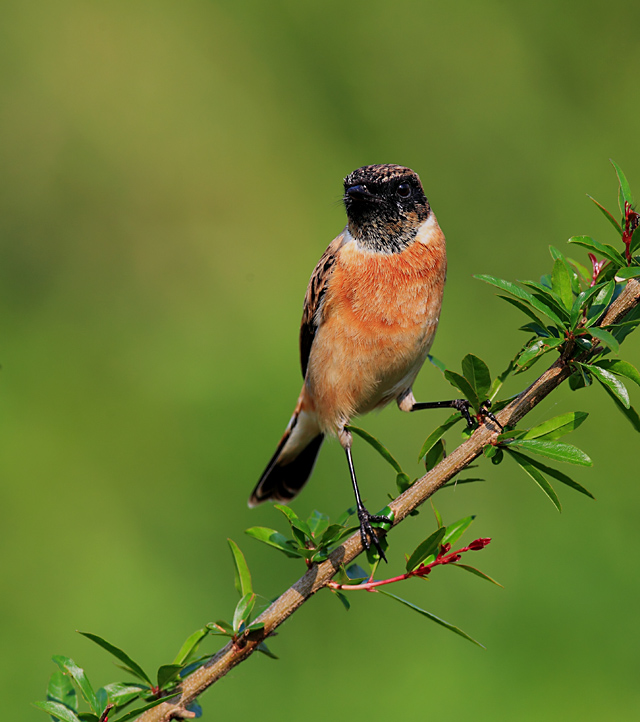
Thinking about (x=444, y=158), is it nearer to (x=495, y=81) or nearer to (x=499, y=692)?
(x=495, y=81)

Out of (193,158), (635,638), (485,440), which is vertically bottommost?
(635,638)

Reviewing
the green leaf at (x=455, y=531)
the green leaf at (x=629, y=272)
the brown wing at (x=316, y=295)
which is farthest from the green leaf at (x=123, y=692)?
the brown wing at (x=316, y=295)

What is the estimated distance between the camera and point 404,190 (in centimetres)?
422

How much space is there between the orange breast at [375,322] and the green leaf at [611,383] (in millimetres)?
1750

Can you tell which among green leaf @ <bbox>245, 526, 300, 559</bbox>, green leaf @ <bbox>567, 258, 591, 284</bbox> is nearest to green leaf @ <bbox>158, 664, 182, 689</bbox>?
green leaf @ <bbox>245, 526, 300, 559</bbox>

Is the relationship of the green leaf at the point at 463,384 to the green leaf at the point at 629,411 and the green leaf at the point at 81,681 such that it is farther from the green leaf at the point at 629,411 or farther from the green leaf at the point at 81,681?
the green leaf at the point at 81,681

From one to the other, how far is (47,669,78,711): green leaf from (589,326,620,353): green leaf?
5.70ft

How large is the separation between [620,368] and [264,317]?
539 centimetres

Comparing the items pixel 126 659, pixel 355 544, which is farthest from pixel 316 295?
pixel 126 659

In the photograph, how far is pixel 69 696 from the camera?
7.39 feet

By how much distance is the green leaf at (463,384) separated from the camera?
2256 mm

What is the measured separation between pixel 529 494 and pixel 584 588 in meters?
0.88

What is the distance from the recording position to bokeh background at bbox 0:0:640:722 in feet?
16.5

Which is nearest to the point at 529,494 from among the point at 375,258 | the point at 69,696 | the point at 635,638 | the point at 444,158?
the point at 635,638
